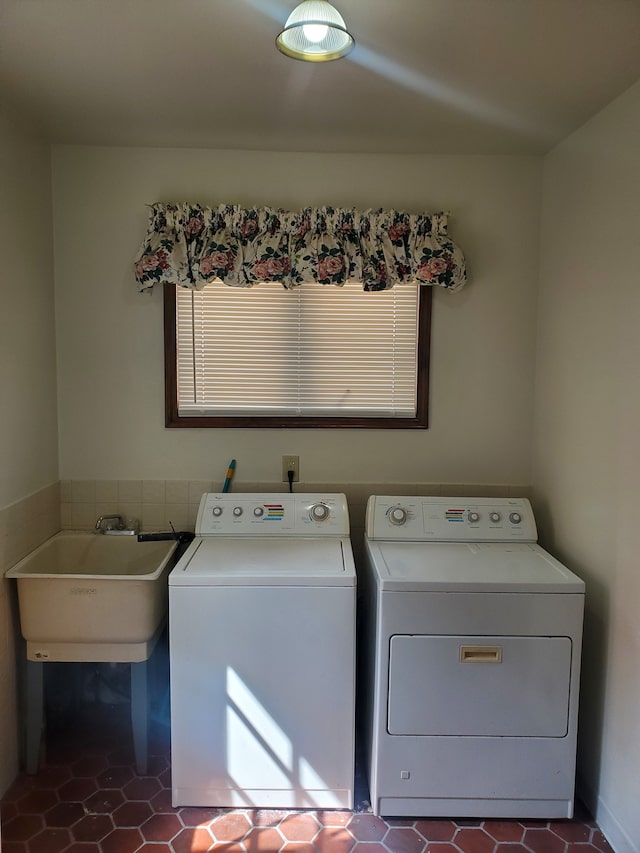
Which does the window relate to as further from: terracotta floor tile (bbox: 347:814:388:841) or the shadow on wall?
terracotta floor tile (bbox: 347:814:388:841)

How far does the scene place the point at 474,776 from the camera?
1.90m

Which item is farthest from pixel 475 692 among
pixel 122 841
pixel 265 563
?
pixel 122 841

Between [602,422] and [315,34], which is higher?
[315,34]

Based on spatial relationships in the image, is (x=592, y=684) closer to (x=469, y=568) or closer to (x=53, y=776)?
(x=469, y=568)

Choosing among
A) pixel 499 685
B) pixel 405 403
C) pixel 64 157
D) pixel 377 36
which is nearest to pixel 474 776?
pixel 499 685

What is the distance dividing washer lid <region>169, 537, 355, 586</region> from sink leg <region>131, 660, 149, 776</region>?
1.54ft

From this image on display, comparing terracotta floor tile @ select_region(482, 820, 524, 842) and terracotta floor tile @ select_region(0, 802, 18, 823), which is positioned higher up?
terracotta floor tile @ select_region(0, 802, 18, 823)

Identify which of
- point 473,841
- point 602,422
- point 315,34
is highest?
point 315,34

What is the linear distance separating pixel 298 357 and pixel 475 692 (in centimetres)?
148

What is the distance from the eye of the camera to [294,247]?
237 cm

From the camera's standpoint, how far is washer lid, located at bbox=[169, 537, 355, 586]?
1.88 meters

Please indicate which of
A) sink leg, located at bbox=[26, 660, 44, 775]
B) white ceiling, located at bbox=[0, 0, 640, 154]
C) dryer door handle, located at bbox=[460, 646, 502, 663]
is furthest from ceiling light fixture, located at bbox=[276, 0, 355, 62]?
sink leg, located at bbox=[26, 660, 44, 775]

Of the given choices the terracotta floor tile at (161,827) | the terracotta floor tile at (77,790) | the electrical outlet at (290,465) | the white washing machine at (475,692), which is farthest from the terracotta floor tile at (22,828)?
the electrical outlet at (290,465)

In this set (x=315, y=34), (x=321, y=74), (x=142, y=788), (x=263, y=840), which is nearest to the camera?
(x=315, y=34)
